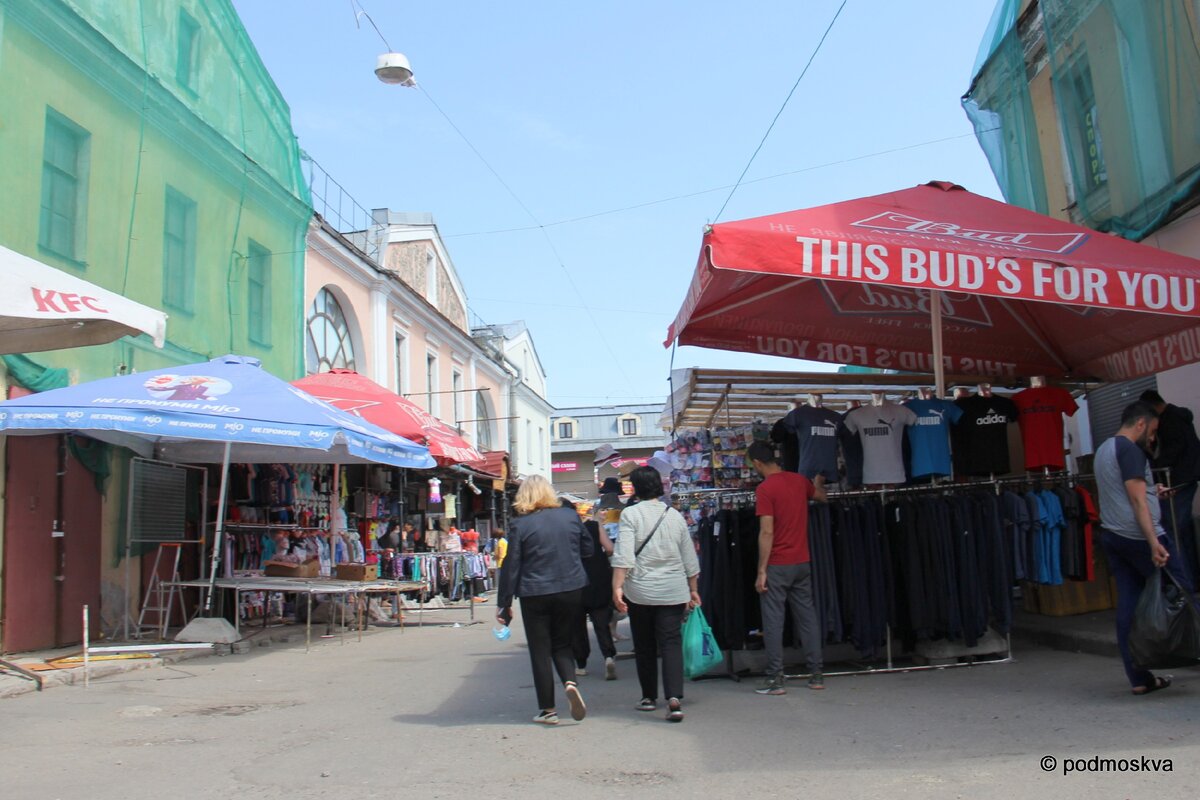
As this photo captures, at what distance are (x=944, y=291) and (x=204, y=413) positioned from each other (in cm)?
672

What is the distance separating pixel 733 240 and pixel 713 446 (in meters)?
3.49

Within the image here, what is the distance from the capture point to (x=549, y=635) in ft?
21.4

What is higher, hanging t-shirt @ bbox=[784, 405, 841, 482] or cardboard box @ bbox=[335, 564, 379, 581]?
hanging t-shirt @ bbox=[784, 405, 841, 482]

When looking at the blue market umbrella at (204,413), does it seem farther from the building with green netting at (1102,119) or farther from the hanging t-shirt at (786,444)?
the building with green netting at (1102,119)

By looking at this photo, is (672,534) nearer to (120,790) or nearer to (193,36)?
(120,790)

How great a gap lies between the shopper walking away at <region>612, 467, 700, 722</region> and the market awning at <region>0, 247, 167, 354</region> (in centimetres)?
429

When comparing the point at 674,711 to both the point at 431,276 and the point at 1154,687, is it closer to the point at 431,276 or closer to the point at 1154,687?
the point at 1154,687

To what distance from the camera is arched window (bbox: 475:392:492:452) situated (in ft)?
110

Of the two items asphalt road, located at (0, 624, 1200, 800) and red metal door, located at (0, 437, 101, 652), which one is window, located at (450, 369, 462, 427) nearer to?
red metal door, located at (0, 437, 101, 652)

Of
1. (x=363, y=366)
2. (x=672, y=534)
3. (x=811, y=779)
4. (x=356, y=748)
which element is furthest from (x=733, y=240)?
(x=363, y=366)

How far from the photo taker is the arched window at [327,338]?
62.1ft

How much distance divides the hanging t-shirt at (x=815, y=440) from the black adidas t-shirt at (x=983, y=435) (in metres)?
1.24

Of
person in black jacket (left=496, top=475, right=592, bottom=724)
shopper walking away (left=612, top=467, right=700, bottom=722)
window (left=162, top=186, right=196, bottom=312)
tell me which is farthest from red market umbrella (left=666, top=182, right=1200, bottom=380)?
window (left=162, top=186, right=196, bottom=312)

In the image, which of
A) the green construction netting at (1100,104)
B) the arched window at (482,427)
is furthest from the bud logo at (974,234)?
the arched window at (482,427)
